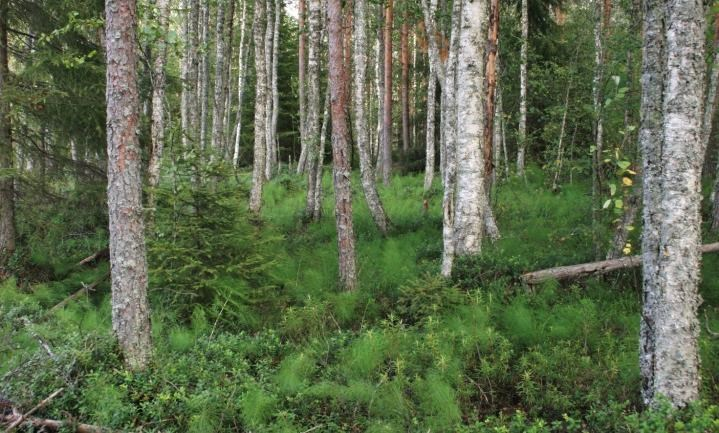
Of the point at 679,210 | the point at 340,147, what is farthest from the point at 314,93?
the point at 679,210

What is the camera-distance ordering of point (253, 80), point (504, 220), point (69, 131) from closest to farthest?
point (69, 131), point (504, 220), point (253, 80)


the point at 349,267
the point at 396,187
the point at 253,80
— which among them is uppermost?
the point at 253,80

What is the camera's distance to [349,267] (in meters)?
7.79

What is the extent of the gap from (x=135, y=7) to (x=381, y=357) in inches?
188

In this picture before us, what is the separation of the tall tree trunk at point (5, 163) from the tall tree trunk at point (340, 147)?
6.16 metres

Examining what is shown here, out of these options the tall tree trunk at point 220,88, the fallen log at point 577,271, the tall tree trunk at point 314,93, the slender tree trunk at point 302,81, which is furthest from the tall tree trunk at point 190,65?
the fallen log at point 577,271

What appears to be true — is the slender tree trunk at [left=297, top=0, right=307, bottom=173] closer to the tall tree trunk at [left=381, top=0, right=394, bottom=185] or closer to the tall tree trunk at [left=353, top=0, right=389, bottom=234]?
the tall tree trunk at [left=381, top=0, right=394, bottom=185]

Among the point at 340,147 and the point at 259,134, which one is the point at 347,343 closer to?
the point at 340,147

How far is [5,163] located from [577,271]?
10.2 meters

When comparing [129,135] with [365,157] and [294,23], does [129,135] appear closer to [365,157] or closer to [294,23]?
[365,157]

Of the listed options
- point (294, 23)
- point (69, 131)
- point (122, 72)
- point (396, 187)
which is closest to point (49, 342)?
point (122, 72)

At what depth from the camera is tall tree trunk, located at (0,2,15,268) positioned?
30.0 feet

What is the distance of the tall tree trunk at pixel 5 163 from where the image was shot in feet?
30.0

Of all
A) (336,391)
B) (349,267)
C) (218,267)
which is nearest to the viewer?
(336,391)
